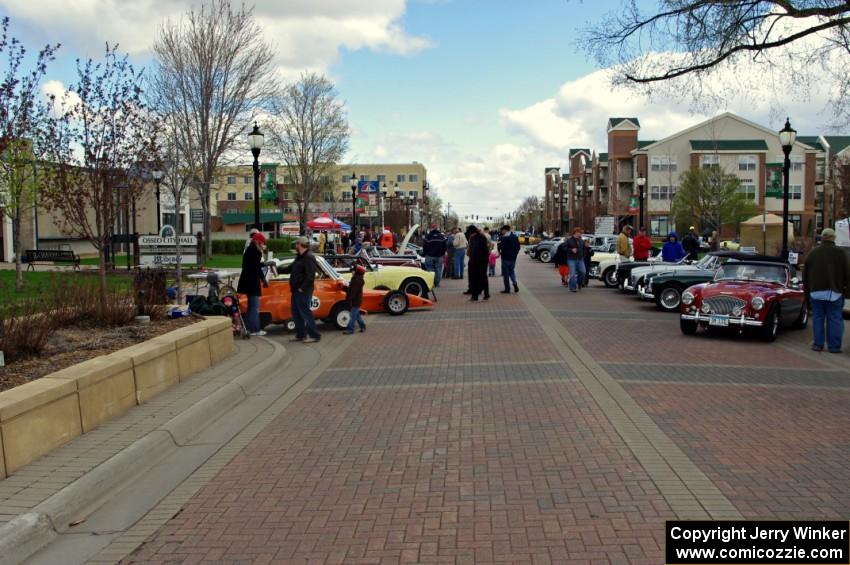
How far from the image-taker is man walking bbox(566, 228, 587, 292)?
23156mm

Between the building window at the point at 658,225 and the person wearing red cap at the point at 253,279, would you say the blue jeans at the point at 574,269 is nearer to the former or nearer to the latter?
the person wearing red cap at the point at 253,279

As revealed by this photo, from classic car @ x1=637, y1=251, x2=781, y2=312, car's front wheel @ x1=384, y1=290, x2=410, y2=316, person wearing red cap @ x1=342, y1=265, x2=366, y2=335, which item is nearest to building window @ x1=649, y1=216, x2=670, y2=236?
classic car @ x1=637, y1=251, x2=781, y2=312

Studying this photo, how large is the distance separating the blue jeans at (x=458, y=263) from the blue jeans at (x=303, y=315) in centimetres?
1606

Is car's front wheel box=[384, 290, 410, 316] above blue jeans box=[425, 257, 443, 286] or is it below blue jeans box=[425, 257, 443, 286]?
below

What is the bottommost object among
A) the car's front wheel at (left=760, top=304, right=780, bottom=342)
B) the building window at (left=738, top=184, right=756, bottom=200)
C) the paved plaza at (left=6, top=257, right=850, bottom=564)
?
the paved plaza at (left=6, top=257, right=850, bottom=564)

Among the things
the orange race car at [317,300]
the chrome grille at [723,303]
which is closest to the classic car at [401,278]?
the orange race car at [317,300]

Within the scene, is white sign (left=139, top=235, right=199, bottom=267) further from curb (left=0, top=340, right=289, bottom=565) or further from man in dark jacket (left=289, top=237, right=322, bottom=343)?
curb (left=0, top=340, right=289, bottom=565)

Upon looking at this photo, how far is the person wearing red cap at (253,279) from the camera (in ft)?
44.1

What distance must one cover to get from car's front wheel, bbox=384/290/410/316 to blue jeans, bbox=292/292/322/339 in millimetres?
4175

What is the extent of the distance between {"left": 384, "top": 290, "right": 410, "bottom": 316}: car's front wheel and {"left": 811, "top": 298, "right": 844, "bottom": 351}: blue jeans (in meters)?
8.37

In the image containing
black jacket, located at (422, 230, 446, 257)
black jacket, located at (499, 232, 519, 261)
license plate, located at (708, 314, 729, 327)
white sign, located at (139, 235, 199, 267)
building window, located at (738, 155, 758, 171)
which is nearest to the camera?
license plate, located at (708, 314, 729, 327)

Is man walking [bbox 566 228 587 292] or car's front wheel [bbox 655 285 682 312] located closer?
car's front wheel [bbox 655 285 682 312]

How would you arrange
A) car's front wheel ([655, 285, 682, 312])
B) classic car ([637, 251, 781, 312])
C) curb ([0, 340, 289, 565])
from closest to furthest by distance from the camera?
curb ([0, 340, 289, 565])
classic car ([637, 251, 781, 312])
car's front wheel ([655, 285, 682, 312])

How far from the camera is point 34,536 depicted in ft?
16.0
